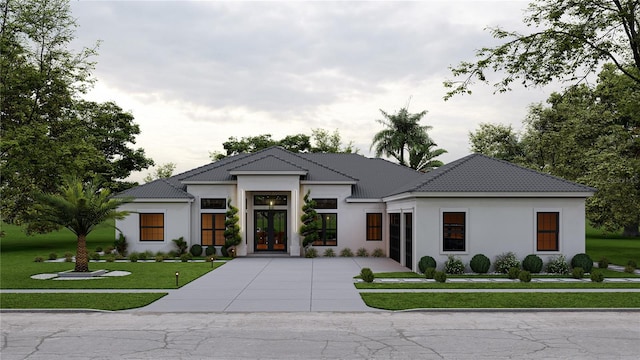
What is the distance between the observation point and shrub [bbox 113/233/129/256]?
30.3 meters

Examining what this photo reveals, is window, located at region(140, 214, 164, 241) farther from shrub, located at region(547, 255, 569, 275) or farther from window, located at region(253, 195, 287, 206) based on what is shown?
shrub, located at region(547, 255, 569, 275)

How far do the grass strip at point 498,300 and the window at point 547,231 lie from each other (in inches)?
257

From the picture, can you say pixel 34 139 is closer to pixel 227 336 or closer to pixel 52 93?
pixel 52 93

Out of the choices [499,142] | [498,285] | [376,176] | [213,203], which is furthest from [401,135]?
[498,285]

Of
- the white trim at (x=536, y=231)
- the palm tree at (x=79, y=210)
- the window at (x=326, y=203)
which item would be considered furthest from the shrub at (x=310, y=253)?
the white trim at (x=536, y=231)

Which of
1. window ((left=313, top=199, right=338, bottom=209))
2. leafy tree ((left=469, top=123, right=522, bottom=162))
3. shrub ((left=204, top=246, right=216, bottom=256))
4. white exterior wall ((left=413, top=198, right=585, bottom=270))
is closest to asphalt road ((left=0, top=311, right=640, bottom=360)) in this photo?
white exterior wall ((left=413, top=198, right=585, bottom=270))

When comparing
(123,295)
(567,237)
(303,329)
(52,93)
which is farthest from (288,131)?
(303,329)

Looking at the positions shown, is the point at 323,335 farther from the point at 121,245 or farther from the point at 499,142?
the point at 499,142

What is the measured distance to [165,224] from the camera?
30.8 metres

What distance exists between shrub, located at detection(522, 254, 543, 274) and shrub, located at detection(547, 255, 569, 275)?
0.61m

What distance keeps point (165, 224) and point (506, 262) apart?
64.3 feet

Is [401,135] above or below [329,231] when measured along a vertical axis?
above

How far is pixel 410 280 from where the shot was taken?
1962 centimetres

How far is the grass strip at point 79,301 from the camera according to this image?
14133 millimetres
